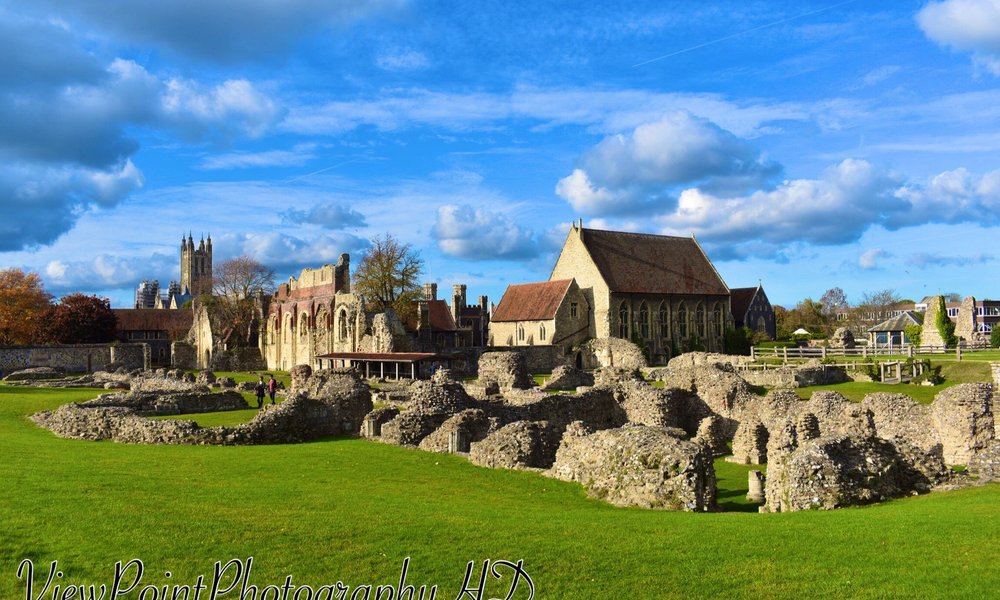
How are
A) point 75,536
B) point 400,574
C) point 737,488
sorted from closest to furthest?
1. point 400,574
2. point 75,536
3. point 737,488

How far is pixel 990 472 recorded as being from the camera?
15.0 metres

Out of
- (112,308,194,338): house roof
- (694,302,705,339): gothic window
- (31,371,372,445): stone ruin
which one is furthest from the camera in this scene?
(112,308,194,338): house roof

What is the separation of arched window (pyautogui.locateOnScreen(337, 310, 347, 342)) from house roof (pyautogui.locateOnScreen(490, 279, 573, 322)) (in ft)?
50.3

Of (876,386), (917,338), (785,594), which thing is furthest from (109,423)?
(917,338)

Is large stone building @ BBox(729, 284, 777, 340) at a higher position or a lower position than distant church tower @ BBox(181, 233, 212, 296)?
lower

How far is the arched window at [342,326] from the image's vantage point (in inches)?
2557

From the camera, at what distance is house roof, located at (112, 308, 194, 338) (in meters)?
99.2

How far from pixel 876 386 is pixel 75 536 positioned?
3585 centimetres

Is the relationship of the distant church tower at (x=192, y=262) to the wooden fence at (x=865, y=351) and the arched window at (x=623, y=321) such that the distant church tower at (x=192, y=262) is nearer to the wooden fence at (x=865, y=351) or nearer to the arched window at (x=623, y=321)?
the arched window at (x=623, y=321)

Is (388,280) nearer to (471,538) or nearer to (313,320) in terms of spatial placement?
(313,320)

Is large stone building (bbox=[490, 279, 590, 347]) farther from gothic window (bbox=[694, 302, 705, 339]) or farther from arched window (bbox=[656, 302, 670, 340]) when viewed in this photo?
gothic window (bbox=[694, 302, 705, 339])

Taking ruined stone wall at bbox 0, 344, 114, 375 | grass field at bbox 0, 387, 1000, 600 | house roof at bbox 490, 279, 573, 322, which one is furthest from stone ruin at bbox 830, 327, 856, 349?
ruined stone wall at bbox 0, 344, 114, 375

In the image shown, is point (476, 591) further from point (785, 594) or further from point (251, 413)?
point (251, 413)

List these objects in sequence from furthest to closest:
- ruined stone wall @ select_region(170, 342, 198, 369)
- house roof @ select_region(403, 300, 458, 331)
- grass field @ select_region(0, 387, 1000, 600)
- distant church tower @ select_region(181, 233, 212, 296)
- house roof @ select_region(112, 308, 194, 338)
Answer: distant church tower @ select_region(181, 233, 212, 296)
house roof @ select_region(112, 308, 194, 338)
house roof @ select_region(403, 300, 458, 331)
ruined stone wall @ select_region(170, 342, 198, 369)
grass field @ select_region(0, 387, 1000, 600)
